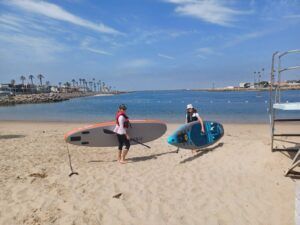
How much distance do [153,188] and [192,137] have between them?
3205 mm


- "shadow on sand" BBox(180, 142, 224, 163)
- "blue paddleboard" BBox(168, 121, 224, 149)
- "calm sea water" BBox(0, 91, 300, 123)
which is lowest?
"calm sea water" BBox(0, 91, 300, 123)

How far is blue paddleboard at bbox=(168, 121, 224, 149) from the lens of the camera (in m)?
8.59

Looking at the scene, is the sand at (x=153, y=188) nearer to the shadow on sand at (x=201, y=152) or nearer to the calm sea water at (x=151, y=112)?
the shadow on sand at (x=201, y=152)

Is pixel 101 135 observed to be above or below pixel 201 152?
above

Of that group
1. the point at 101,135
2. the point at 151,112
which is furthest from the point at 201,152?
the point at 151,112

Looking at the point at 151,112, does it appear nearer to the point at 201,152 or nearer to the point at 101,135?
the point at 101,135

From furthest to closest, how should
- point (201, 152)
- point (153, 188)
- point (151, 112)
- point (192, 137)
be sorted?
point (151, 112), point (192, 137), point (201, 152), point (153, 188)

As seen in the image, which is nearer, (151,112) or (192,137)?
(192,137)

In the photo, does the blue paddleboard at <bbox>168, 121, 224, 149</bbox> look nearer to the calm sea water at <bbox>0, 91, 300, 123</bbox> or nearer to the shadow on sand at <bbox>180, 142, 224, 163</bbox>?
the shadow on sand at <bbox>180, 142, 224, 163</bbox>

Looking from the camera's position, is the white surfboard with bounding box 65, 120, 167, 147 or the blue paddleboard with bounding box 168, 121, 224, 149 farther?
the white surfboard with bounding box 65, 120, 167, 147

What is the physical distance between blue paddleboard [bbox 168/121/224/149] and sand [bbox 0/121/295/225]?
0.31 metres

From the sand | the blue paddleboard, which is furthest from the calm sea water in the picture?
the sand

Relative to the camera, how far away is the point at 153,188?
5.88m

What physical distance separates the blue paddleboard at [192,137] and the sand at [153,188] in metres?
0.31
